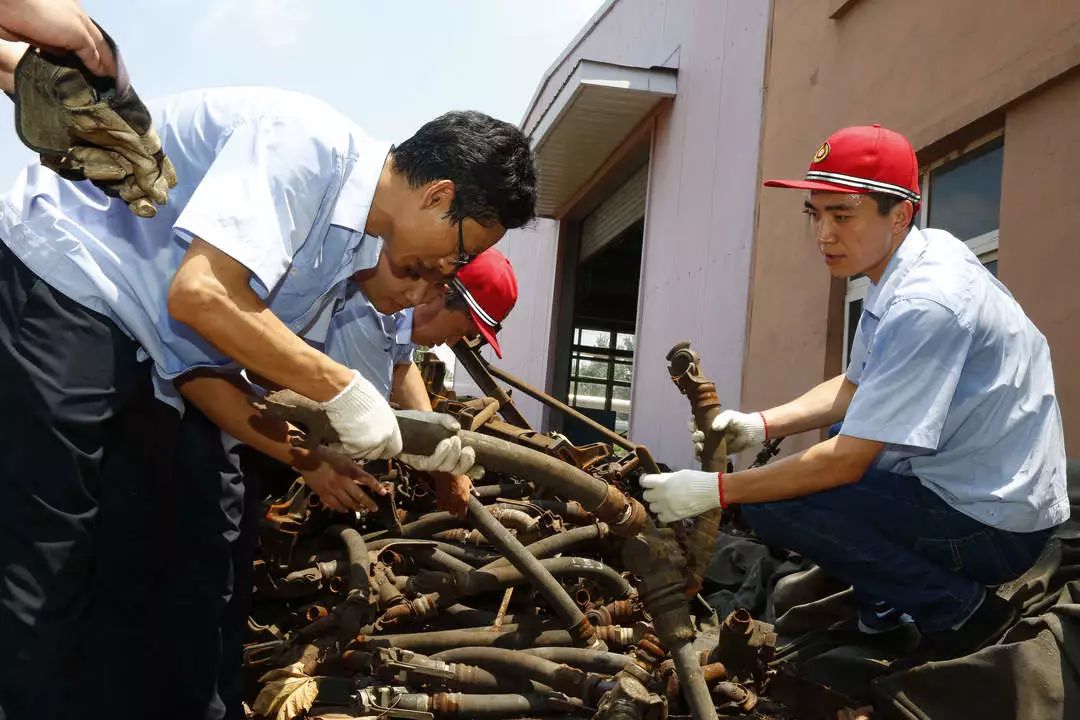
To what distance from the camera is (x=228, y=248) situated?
200 centimetres

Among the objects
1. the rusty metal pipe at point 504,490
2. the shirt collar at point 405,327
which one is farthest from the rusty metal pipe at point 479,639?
the rusty metal pipe at point 504,490

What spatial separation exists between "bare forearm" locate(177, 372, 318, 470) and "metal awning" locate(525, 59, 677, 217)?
586 centimetres

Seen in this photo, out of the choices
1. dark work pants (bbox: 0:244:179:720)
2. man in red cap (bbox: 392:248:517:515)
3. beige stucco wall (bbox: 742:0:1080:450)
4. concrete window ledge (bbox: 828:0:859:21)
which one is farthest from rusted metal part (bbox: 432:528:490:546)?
concrete window ledge (bbox: 828:0:859:21)

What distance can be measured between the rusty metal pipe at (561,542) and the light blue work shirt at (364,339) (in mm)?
873

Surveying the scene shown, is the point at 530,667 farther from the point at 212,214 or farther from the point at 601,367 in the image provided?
the point at 601,367

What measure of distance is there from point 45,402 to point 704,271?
713 cm

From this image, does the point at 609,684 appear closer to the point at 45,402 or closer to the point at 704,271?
the point at 45,402

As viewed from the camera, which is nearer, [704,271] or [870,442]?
[870,442]

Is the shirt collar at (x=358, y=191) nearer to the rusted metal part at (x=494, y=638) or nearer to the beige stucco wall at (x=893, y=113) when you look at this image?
the rusted metal part at (x=494, y=638)

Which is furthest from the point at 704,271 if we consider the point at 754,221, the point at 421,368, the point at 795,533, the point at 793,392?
the point at 795,533

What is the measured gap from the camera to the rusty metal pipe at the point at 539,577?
3314 mm

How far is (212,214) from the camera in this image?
6.59ft

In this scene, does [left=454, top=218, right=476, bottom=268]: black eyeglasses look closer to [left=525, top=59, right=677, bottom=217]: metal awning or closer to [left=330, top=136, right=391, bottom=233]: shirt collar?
[left=330, top=136, right=391, bottom=233]: shirt collar

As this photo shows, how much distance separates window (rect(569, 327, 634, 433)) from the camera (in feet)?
82.6
